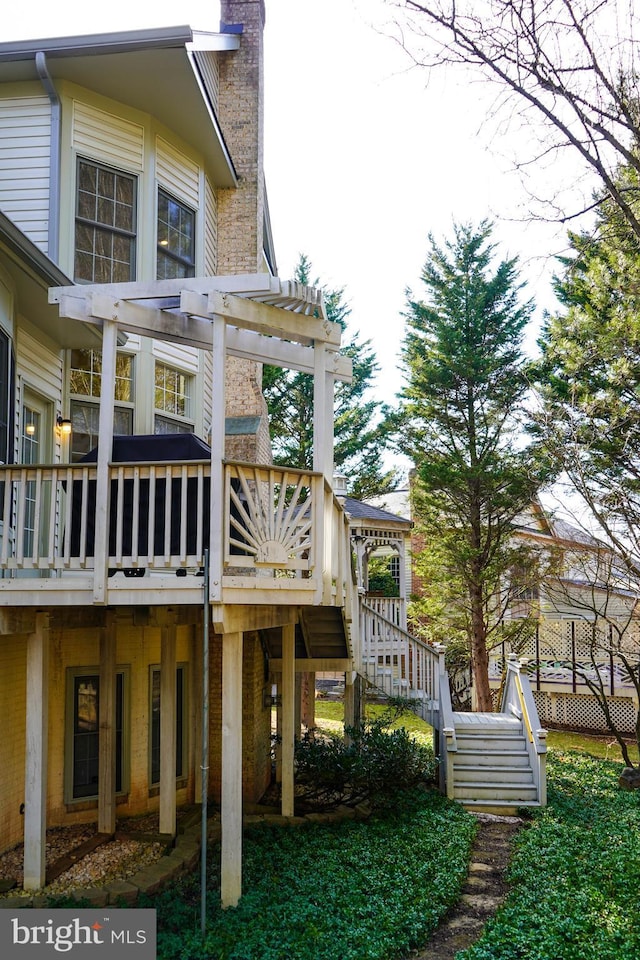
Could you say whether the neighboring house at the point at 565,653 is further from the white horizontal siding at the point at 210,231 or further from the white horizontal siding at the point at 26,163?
the white horizontal siding at the point at 26,163

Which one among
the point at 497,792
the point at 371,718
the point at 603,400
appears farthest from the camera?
the point at 371,718

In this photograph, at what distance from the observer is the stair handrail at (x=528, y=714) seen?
1115cm

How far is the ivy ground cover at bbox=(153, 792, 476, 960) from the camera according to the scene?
5.77 metres

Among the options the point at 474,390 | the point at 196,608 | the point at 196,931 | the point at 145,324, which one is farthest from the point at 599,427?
the point at 196,931

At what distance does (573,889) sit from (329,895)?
2376mm

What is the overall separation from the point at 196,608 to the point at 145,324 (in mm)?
3453

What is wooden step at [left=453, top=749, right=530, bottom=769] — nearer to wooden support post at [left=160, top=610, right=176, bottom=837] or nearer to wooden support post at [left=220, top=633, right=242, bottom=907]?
wooden support post at [left=160, top=610, right=176, bottom=837]

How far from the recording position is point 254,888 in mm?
6867

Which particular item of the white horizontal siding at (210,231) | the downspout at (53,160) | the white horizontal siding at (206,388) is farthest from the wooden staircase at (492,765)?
the downspout at (53,160)

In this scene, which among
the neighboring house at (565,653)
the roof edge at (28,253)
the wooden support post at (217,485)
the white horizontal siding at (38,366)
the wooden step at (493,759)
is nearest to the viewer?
the wooden support post at (217,485)

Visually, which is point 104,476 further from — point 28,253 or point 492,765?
point 492,765

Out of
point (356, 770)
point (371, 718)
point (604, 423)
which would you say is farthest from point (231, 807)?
point (371, 718)

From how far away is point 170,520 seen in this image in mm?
6164

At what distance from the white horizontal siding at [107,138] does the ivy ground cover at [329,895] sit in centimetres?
872
